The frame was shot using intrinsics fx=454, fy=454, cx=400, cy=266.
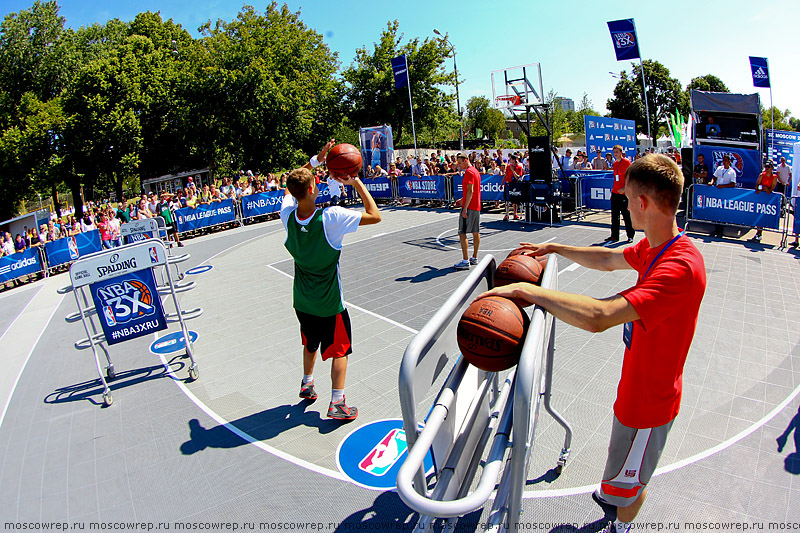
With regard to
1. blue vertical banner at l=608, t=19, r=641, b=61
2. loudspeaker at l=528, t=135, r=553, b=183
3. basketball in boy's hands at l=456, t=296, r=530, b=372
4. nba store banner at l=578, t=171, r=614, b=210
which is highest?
blue vertical banner at l=608, t=19, r=641, b=61

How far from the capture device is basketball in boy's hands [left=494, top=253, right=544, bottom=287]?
2.67m

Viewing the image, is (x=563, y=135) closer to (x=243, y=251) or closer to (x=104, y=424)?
(x=243, y=251)

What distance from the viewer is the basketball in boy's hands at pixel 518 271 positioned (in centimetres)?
267

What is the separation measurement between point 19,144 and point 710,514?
1718 inches

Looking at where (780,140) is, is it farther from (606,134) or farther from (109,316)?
(109,316)

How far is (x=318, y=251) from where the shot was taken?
4.08 metres

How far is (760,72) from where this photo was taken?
2238cm

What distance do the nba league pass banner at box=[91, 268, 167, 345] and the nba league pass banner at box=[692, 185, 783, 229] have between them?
40.6 ft

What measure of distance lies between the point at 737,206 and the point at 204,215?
18074 mm

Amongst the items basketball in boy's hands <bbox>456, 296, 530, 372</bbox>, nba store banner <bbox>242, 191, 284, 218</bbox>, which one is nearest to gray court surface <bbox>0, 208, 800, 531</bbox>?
basketball in boy's hands <bbox>456, 296, 530, 372</bbox>

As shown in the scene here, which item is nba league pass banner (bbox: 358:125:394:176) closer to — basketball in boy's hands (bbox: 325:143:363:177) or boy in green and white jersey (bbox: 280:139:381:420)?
basketball in boy's hands (bbox: 325:143:363:177)

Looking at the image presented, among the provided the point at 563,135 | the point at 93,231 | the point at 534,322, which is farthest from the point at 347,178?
the point at 563,135

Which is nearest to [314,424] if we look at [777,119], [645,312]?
[645,312]

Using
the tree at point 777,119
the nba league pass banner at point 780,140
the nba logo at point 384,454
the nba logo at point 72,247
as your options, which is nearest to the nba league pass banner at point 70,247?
the nba logo at point 72,247
